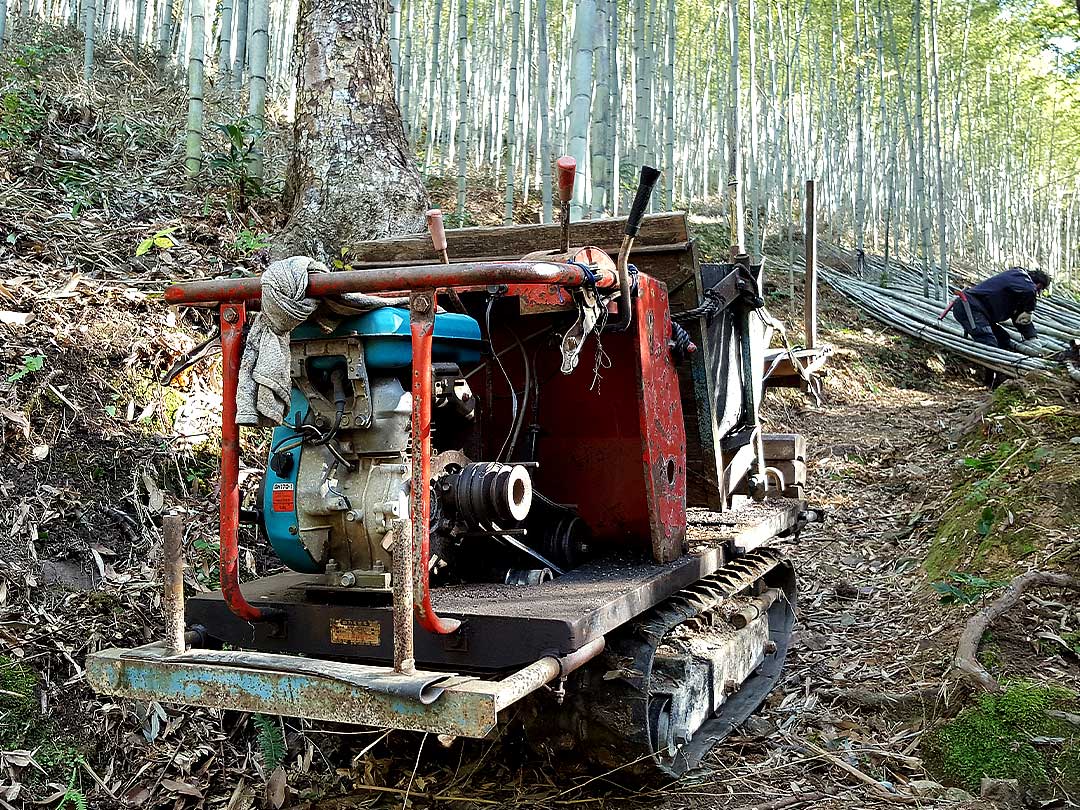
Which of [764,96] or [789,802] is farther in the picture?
[764,96]

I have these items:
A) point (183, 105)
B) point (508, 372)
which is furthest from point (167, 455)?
point (183, 105)

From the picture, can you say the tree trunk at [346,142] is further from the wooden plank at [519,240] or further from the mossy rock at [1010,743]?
the mossy rock at [1010,743]

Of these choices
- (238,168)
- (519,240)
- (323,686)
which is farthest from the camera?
(238,168)

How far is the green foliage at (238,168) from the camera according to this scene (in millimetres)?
6375

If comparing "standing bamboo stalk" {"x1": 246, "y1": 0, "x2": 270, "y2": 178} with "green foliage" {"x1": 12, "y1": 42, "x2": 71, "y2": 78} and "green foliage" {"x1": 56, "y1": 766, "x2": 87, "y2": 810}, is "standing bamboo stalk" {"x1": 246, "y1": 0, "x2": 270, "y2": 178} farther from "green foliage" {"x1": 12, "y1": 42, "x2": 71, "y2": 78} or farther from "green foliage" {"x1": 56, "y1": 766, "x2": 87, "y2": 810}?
"green foliage" {"x1": 56, "y1": 766, "x2": 87, "y2": 810}

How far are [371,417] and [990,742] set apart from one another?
2.63 metres

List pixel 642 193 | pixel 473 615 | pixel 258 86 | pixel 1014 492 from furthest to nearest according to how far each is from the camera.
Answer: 1. pixel 258 86
2. pixel 1014 492
3. pixel 642 193
4. pixel 473 615

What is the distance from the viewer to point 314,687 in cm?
249

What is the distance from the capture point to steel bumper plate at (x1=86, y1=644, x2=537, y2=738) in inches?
92.4

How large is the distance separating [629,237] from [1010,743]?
2374 millimetres

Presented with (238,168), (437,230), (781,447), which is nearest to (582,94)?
(238,168)

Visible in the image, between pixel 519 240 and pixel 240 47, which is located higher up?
pixel 240 47

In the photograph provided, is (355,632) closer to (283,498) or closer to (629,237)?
(283,498)

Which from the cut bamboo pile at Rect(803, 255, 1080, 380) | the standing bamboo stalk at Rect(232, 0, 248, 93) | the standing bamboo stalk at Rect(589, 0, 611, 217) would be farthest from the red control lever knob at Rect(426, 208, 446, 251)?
A: the standing bamboo stalk at Rect(232, 0, 248, 93)
